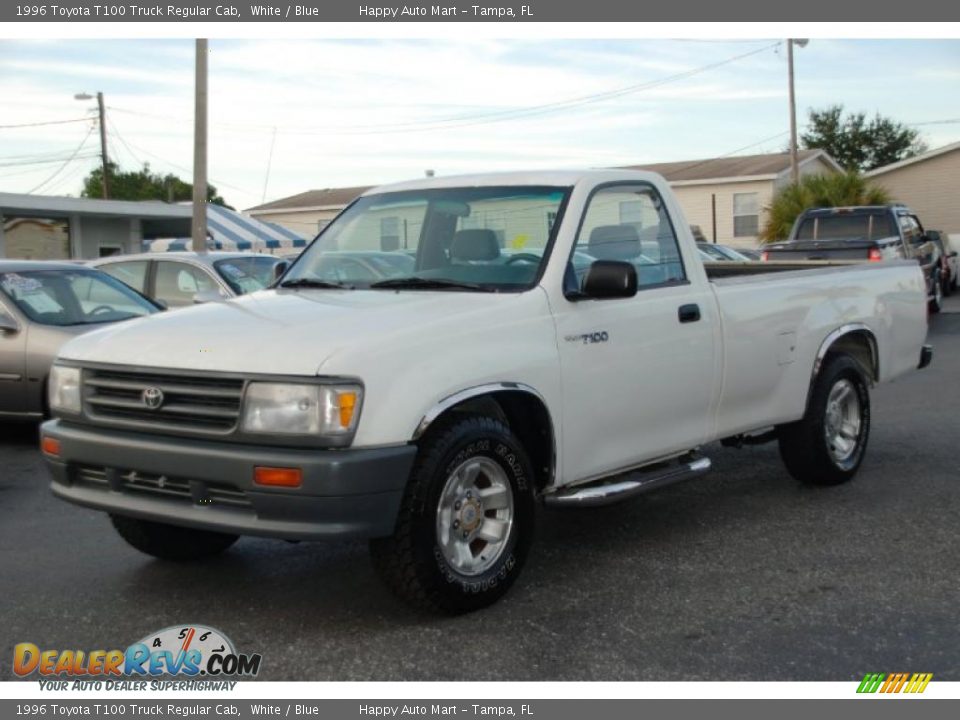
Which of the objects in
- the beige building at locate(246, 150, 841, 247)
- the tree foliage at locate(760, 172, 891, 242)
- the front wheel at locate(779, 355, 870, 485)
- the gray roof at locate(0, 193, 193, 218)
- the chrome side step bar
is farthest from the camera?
the beige building at locate(246, 150, 841, 247)

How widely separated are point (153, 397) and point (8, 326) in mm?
5061

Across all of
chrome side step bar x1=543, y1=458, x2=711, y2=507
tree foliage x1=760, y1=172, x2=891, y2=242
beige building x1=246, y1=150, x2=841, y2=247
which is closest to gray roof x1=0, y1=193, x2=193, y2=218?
beige building x1=246, y1=150, x2=841, y2=247

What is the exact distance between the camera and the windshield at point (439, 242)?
5.30m

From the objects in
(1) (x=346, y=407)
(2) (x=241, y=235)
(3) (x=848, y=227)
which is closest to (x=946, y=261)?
(3) (x=848, y=227)

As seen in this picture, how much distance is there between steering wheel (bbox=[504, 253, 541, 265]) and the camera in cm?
527

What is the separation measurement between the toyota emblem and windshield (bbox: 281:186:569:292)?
1.25 metres

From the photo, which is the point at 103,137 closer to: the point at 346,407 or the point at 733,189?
the point at 733,189

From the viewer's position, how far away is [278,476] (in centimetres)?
417

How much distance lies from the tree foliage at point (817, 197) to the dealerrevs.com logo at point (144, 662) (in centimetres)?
2952

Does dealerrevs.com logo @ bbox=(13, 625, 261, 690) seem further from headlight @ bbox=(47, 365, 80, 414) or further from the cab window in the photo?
the cab window

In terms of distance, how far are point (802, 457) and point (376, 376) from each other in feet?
11.4

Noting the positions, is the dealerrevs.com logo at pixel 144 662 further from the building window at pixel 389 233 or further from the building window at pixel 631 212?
the building window at pixel 631 212

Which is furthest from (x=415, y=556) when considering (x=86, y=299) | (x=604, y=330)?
(x=86, y=299)

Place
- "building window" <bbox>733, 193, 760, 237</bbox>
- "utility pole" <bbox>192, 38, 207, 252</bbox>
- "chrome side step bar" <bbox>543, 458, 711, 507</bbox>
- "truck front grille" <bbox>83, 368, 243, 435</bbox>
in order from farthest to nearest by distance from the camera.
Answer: "building window" <bbox>733, 193, 760, 237</bbox>
"utility pole" <bbox>192, 38, 207, 252</bbox>
"chrome side step bar" <bbox>543, 458, 711, 507</bbox>
"truck front grille" <bbox>83, 368, 243, 435</bbox>
